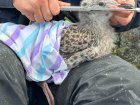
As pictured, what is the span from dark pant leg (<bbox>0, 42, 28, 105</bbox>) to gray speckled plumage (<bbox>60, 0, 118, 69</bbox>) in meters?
0.23

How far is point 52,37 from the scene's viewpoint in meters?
0.71

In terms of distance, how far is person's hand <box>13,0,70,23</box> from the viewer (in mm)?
680

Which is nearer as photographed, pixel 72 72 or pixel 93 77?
pixel 93 77

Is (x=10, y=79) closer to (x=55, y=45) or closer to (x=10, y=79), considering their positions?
(x=10, y=79)

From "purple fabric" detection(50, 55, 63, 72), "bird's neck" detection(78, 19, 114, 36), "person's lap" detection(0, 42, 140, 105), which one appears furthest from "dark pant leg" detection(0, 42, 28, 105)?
"bird's neck" detection(78, 19, 114, 36)

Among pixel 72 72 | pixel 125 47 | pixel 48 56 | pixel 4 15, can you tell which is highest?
pixel 4 15

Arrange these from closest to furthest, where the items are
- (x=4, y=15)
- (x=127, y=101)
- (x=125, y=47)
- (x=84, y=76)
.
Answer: (x=127, y=101) < (x=84, y=76) < (x=4, y=15) < (x=125, y=47)

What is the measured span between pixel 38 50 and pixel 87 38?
0.25 meters

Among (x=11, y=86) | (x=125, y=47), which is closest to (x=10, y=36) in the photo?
(x=11, y=86)

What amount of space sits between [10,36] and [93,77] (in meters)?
0.45

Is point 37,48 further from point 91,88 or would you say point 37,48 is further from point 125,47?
point 125,47

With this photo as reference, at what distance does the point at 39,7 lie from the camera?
2.27ft

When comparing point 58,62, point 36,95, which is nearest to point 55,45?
point 58,62

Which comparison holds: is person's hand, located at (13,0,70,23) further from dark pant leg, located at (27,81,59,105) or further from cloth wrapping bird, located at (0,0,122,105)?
dark pant leg, located at (27,81,59,105)
